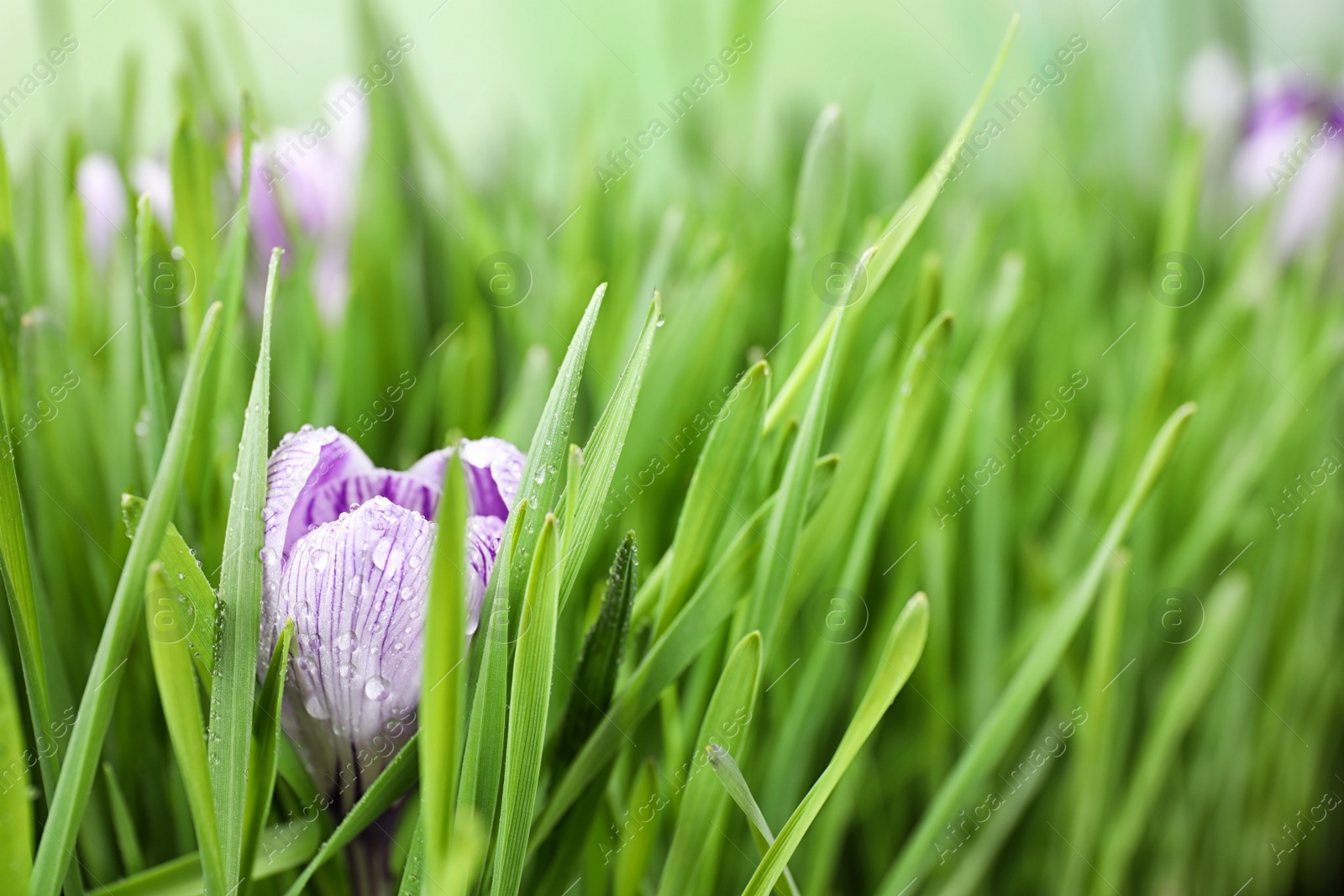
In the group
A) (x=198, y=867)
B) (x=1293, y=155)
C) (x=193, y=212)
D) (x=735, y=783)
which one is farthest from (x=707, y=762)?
(x=1293, y=155)

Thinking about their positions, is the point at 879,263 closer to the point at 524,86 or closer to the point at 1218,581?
the point at 1218,581

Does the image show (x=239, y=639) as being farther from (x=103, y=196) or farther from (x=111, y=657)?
(x=103, y=196)

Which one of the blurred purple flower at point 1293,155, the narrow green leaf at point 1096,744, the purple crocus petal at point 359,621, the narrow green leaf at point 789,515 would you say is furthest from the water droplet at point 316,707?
the blurred purple flower at point 1293,155

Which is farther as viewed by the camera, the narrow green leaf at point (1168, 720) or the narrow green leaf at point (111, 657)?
the narrow green leaf at point (1168, 720)

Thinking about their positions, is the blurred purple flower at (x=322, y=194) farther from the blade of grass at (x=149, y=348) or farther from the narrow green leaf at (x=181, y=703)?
the narrow green leaf at (x=181, y=703)

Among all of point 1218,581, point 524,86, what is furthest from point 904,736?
point 524,86

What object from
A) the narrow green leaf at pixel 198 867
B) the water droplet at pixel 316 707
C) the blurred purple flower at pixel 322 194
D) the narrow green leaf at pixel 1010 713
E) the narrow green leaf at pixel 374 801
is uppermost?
the blurred purple flower at pixel 322 194

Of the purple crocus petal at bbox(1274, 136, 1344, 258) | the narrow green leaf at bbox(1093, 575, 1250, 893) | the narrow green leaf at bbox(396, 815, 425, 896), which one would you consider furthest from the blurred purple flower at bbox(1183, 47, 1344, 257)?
the narrow green leaf at bbox(396, 815, 425, 896)
